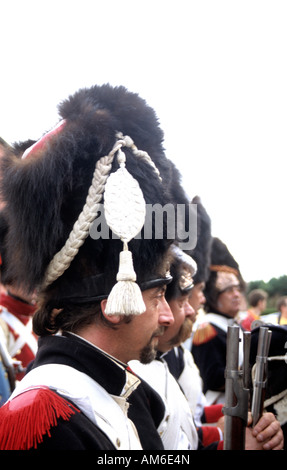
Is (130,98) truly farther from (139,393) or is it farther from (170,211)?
(139,393)

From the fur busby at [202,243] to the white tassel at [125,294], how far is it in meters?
2.39

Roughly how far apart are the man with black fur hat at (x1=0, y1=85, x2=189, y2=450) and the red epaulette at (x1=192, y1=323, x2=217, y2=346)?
326cm

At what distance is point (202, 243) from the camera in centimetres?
452

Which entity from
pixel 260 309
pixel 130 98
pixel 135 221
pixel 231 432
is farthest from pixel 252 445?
pixel 260 309

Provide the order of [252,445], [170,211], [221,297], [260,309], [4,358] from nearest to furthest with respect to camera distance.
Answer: [170,211] < [252,445] < [4,358] < [221,297] < [260,309]

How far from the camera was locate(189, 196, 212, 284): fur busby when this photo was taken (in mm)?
4379

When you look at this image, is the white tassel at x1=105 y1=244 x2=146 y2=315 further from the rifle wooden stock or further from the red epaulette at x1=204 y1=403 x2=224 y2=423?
the red epaulette at x1=204 y1=403 x2=224 y2=423

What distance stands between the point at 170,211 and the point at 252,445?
124cm

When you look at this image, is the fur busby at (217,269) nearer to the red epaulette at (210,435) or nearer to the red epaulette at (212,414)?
the red epaulette at (212,414)

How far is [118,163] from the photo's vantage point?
2053 mm

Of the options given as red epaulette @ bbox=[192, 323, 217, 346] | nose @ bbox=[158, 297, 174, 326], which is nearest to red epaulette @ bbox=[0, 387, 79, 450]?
nose @ bbox=[158, 297, 174, 326]

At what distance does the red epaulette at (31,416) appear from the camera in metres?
1.56

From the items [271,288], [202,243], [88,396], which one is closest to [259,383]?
[88,396]

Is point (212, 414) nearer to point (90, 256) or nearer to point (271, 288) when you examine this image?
point (90, 256)
